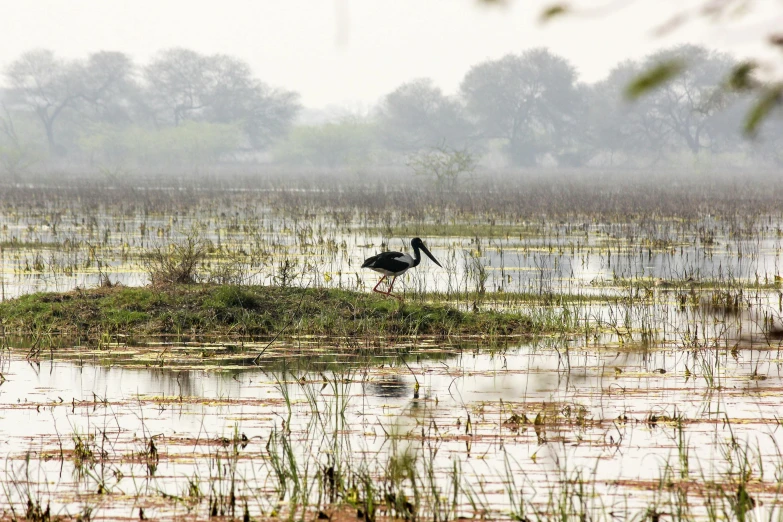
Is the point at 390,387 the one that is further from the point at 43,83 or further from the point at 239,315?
the point at 43,83

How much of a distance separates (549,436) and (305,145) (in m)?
100

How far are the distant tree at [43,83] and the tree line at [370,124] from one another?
0.11 meters

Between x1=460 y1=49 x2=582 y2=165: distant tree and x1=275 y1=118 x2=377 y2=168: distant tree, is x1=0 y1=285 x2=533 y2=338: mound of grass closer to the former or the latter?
x1=275 y1=118 x2=377 y2=168: distant tree

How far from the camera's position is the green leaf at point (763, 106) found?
2.91 meters

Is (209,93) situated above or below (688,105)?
above

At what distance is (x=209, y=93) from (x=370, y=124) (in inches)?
672

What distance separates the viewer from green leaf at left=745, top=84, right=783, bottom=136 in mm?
2906

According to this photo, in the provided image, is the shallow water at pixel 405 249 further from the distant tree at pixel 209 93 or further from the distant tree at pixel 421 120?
the distant tree at pixel 209 93

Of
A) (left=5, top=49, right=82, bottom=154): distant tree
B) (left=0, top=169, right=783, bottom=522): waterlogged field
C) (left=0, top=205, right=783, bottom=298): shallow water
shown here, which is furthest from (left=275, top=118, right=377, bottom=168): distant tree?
(left=0, top=169, right=783, bottom=522): waterlogged field

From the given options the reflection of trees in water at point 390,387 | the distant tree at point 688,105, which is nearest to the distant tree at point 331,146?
the distant tree at point 688,105

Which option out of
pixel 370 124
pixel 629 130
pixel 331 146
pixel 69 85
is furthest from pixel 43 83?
pixel 629 130

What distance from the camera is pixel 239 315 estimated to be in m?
11.0

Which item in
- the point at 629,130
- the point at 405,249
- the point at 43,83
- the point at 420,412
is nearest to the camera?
the point at 420,412

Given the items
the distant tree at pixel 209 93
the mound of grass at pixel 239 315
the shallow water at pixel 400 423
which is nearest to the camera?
the shallow water at pixel 400 423
